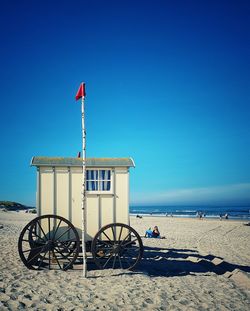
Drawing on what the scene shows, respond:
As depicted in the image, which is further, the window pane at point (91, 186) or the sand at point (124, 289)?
the window pane at point (91, 186)

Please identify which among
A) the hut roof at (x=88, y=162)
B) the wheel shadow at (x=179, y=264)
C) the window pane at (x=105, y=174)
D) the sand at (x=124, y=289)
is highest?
the hut roof at (x=88, y=162)

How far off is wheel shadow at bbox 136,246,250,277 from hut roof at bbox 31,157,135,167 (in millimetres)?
4286

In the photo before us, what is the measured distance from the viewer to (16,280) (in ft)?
26.5

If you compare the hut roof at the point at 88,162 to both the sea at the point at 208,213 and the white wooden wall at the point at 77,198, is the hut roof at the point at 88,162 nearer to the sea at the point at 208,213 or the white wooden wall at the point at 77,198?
the white wooden wall at the point at 77,198

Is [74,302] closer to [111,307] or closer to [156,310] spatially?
[111,307]

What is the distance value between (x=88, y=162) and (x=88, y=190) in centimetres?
111

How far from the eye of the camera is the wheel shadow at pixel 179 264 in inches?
437


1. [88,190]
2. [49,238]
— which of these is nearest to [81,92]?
[88,190]

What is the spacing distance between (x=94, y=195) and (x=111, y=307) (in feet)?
14.9

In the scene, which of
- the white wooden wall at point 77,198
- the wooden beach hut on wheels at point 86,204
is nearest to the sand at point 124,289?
the wooden beach hut on wheels at point 86,204

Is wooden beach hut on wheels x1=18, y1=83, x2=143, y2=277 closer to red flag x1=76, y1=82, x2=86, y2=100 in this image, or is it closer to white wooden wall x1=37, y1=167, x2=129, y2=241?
white wooden wall x1=37, y1=167, x2=129, y2=241

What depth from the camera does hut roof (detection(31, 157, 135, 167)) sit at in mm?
10383

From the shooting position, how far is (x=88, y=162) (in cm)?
1065

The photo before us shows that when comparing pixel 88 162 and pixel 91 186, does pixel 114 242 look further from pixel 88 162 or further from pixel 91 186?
pixel 88 162
